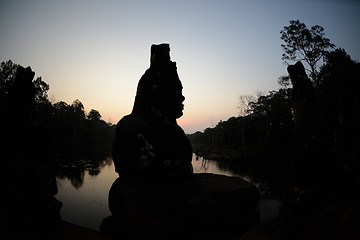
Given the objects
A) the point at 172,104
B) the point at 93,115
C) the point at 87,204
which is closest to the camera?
the point at 172,104

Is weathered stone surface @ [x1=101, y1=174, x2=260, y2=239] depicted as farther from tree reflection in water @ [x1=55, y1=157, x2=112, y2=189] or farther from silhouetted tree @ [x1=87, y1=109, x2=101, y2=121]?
silhouetted tree @ [x1=87, y1=109, x2=101, y2=121]

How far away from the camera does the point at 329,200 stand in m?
2.72

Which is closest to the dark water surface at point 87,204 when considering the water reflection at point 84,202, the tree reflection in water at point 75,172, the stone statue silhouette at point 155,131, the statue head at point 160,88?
the water reflection at point 84,202

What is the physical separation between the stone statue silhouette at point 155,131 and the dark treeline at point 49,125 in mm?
2666

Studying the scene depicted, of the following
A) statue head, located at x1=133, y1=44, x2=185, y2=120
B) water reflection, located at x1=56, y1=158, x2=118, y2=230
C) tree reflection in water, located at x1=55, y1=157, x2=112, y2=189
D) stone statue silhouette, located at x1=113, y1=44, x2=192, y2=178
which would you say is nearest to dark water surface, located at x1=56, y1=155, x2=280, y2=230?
water reflection, located at x1=56, y1=158, x2=118, y2=230

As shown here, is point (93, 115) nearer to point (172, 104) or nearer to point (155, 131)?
point (172, 104)

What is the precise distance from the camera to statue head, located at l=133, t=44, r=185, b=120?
542cm

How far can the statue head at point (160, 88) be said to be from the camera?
A: 5422 mm

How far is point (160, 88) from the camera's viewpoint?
554cm

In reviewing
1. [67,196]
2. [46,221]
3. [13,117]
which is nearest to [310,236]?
[46,221]

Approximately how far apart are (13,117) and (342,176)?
7596 millimetres

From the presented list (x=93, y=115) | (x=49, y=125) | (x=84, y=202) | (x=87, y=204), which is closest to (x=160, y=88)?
(x=87, y=204)

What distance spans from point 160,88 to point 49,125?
137 ft

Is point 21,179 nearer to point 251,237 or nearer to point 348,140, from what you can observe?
point 251,237
